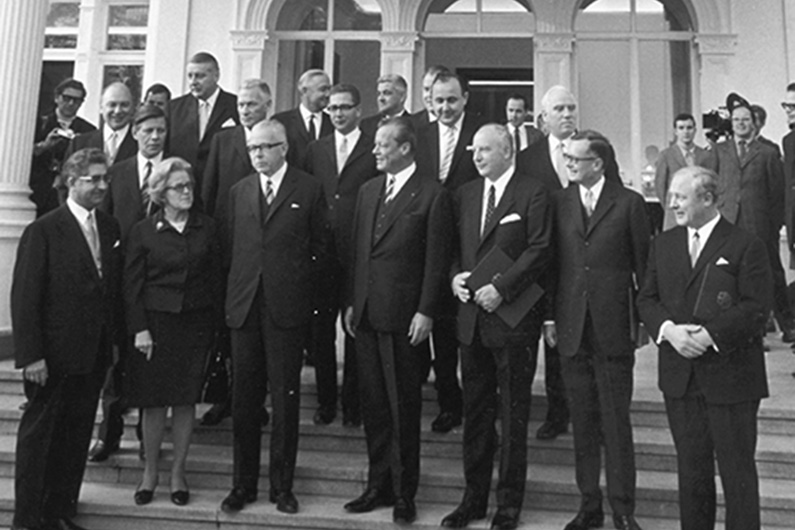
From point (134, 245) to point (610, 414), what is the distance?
245cm

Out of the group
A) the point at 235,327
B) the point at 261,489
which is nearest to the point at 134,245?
the point at 235,327

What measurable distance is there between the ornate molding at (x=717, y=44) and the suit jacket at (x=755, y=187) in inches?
128

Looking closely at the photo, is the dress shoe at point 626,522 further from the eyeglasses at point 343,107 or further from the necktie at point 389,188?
the eyeglasses at point 343,107

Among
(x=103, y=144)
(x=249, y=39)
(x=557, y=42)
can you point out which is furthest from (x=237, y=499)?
(x=557, y=42)

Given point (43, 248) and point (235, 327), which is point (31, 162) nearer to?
point (43, 248)

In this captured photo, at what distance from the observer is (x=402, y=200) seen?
354 centimetres

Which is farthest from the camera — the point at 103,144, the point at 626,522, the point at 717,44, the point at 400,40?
the point at 400,40

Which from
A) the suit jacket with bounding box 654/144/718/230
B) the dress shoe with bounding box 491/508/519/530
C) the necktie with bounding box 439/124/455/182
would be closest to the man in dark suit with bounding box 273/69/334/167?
the necktie with bounding box 439/124/455/182

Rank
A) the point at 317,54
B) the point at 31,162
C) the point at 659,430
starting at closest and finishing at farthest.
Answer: the point at 659,430 < the point at 31,162 < the point at 317,54

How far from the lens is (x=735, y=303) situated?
286 centimetres

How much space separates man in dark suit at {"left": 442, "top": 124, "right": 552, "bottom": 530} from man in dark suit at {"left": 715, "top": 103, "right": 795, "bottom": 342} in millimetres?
3472

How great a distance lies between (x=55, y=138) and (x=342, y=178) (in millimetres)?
2737

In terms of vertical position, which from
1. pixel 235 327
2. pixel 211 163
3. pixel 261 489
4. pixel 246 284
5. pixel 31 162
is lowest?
pixel 261 489

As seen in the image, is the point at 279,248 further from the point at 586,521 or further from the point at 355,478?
the point at 586,521
